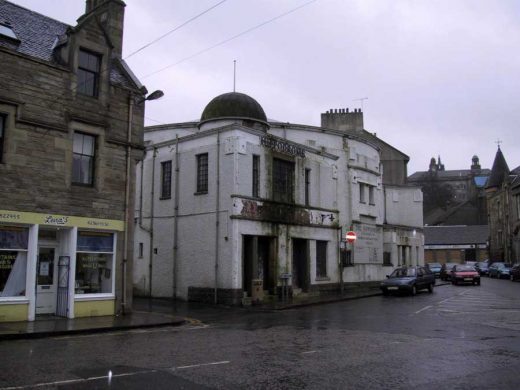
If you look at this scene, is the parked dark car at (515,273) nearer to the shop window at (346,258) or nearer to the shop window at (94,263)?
the shop window at (346,258)

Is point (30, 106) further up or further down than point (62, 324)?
further up

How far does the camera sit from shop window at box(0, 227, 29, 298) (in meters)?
15.3

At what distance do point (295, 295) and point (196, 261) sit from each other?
18.8 feet

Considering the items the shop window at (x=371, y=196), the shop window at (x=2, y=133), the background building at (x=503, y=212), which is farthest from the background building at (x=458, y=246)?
the shop window at (x=2, y=133)

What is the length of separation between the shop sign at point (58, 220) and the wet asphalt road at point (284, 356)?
443 cm

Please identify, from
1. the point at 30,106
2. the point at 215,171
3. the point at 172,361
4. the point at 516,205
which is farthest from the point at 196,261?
the point at 516,205

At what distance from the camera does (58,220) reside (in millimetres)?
16609

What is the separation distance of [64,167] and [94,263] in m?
3.44

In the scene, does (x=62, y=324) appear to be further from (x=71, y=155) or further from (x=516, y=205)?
(x=516, y=205)

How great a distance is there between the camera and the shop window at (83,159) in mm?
17531

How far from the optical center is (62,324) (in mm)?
14891

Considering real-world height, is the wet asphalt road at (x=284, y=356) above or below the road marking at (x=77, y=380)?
below

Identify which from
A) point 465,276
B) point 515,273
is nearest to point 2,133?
point 465,276

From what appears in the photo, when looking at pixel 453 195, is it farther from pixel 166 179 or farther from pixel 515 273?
pixel 166 179
